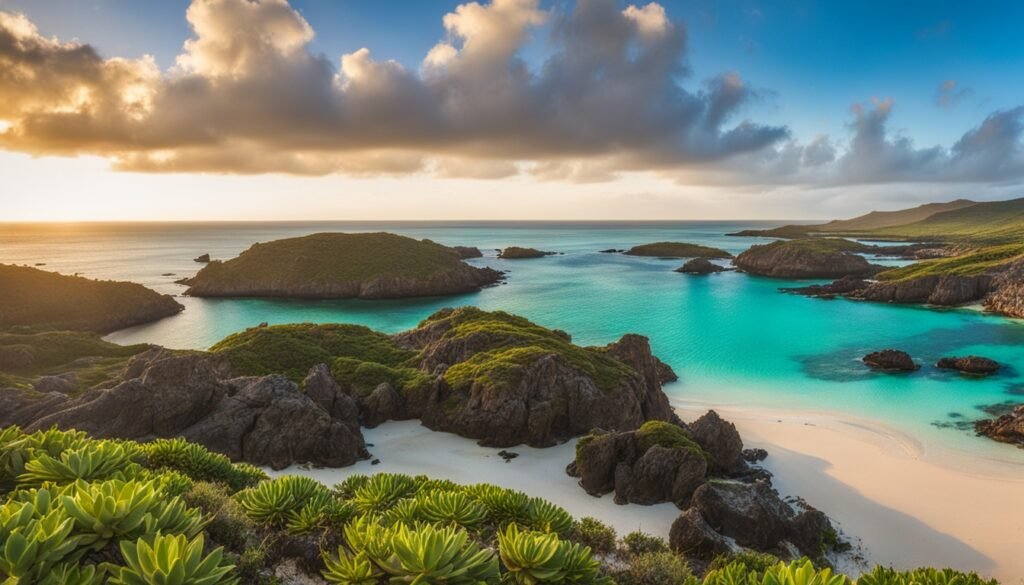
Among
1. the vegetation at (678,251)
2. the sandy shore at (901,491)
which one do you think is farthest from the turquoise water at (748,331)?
the vegetation at (678,251)

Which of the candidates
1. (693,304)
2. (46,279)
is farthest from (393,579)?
(46,279)

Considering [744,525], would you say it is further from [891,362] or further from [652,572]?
[891,362]

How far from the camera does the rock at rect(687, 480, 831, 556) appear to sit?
18109 millimetres

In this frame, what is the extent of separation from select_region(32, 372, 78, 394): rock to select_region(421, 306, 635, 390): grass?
2263 cm

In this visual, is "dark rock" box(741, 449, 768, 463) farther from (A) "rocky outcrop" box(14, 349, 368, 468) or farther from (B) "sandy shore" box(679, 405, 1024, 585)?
(A) "rocky outcrop" box(14, 349, 368, 468)

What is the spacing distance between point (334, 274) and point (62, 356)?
56389 mm

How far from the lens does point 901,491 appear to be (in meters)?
24.5

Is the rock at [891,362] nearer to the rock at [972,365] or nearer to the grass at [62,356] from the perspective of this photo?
the rock at [972,365]

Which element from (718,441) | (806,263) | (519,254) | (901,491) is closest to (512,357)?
(718,441)

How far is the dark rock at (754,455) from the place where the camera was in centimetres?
2723

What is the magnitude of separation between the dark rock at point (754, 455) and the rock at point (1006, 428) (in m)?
14.7

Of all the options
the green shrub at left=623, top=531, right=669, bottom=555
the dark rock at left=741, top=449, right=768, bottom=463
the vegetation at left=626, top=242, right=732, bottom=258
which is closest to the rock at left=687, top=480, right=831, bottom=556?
the green shrub at left=623, top=531, right=669, bottom=555

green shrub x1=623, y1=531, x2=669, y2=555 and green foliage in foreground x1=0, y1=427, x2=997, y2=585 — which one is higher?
green foliage in foreground x1=0, y1=427, x2=997, y2=585

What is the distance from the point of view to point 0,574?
539 centimetres
